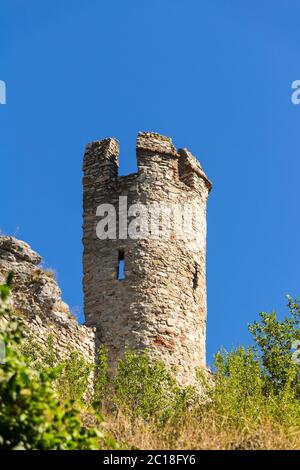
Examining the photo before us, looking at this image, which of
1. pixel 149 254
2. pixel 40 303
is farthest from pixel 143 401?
pixel 149 254

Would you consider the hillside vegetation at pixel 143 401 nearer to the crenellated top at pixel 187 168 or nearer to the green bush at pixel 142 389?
the green bush at pixel 142 389

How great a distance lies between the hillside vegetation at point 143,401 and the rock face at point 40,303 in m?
0.52

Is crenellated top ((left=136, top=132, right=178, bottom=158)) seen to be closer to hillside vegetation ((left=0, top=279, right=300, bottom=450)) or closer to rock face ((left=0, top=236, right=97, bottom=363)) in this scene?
rock face ((left=0, top=236, right=97, bottom=363))

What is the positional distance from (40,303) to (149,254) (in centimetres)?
270

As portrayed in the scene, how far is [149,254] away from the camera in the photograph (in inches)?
717

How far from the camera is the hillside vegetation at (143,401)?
7.85 meters

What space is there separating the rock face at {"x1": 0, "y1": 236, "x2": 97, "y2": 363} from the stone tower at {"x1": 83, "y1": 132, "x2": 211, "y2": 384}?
0.69 m

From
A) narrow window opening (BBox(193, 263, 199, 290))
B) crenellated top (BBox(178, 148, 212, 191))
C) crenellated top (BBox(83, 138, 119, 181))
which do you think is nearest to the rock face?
narrow window opening (BBox(193, 263, 199, 290))

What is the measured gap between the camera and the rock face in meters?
16.7

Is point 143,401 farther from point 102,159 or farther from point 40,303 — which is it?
point 102,159

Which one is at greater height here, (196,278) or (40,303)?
(196,278)
